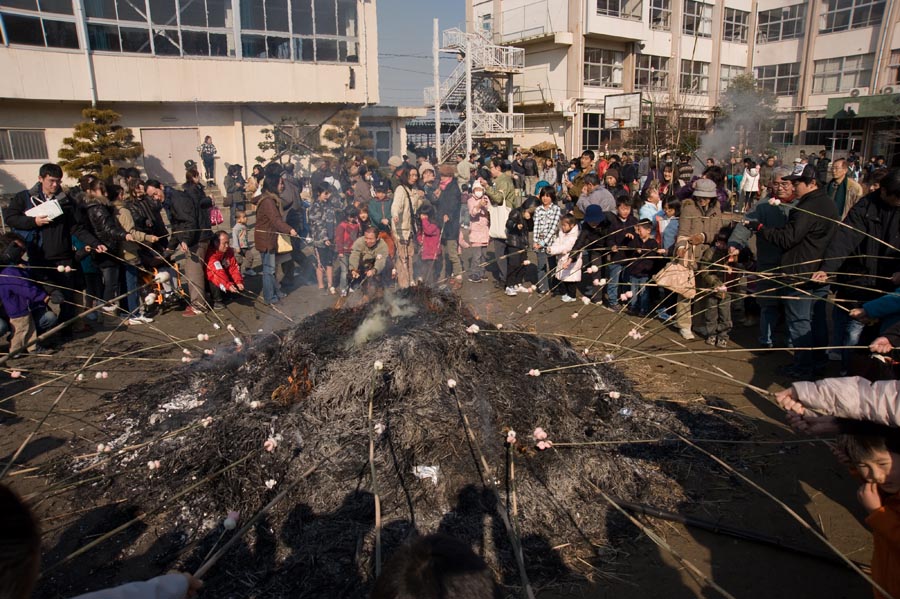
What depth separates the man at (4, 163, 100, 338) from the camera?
763cm

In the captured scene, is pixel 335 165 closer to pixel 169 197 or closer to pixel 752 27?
pixel 169 197

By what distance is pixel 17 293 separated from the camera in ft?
22.9

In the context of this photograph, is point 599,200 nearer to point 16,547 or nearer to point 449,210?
point 449,210

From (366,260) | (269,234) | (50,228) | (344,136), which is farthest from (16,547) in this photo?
(344,136)

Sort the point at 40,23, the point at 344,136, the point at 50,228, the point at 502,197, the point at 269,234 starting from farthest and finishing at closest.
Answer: the point at 344,136 → the point at 40,23 → the point at 502,197 → the point at 269,234 → the point at 50,228

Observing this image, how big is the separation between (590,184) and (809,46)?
32.7m

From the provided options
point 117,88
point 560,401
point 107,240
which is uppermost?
point 117,88

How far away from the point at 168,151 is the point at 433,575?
2176 centimetres

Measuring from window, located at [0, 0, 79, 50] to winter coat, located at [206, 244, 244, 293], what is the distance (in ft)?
46.4

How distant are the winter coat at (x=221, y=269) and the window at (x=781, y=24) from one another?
38.2 m

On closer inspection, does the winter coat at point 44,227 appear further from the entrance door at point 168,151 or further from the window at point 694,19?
the window at point 694,19

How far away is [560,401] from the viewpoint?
16.9ft

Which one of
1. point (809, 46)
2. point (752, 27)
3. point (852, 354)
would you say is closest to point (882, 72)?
point (809, 46)

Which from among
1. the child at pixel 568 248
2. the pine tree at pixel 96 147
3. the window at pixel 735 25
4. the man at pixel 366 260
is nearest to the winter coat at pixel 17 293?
the man at pixel 366 260
